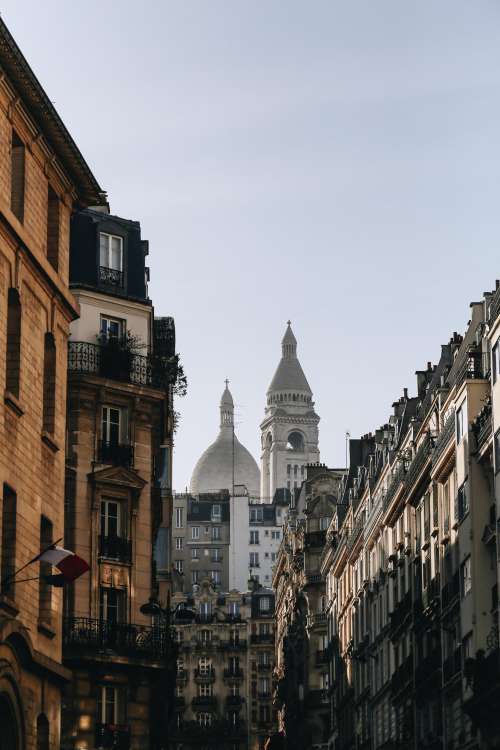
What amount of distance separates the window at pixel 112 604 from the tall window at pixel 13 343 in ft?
73.5

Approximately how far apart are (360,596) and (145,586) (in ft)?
110

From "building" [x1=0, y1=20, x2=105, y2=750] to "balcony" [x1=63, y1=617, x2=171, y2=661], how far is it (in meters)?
15.9

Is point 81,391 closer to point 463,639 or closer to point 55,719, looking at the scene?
point 463,639

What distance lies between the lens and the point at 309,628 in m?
121

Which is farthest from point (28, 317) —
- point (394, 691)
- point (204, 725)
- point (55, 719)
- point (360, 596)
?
point (204, 725)

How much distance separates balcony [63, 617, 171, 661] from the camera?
58281 millimetres

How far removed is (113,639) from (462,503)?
42.6ft

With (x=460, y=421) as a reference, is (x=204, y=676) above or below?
above

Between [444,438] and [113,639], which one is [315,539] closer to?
[444,438]

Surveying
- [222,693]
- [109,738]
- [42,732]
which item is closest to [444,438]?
[109,738]

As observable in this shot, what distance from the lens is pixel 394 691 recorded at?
77438 millimetres

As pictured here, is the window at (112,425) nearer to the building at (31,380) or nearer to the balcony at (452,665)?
the balcony at (452,665)

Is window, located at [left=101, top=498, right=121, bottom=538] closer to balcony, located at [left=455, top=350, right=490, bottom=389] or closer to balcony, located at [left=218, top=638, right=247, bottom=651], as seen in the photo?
balcony, located at [left=455, top=350, right=490, bottom=389]

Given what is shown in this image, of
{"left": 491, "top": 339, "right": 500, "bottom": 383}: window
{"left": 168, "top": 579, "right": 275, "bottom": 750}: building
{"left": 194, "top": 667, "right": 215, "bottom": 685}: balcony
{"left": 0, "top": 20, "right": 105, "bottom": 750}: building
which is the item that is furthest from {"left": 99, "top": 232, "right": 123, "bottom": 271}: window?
{"left": 194, "top": 667, "right": 215, "bottom": 685}: balcony
